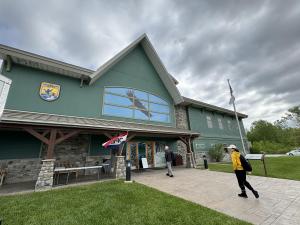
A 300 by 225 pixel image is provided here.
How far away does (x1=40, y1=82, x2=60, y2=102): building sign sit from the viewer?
888cm

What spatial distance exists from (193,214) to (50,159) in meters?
5.99

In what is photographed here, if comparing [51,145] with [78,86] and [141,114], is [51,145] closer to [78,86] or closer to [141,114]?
[78,86]

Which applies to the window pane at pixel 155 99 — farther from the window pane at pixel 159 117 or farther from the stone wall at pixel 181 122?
the stone wall at pixel 181 122

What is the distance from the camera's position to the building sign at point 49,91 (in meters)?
8.88

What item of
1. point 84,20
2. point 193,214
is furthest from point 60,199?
point 84,20

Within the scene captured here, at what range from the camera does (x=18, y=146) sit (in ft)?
25.5

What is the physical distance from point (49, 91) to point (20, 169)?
4571 mm

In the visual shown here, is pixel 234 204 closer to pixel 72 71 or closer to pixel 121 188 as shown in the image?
pixel 121 188

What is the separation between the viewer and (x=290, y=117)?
39.5 metres

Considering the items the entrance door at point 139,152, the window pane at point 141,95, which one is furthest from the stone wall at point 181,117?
the window pane at point 141,95

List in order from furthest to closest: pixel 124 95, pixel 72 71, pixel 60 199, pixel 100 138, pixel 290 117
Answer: pixel 290 117 < pixel 124 95 < pixel 100 138 < pixel 72 71 < pixel 60 199

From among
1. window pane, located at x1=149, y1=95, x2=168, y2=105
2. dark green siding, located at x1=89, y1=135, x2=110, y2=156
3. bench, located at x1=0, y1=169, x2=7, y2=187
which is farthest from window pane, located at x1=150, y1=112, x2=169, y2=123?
bench, located at x1=0, y1=169, x2=7, y2=187

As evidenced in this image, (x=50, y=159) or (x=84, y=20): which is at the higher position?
(x=84, y=20)

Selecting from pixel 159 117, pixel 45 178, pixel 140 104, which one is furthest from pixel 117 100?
pixel 45 178
